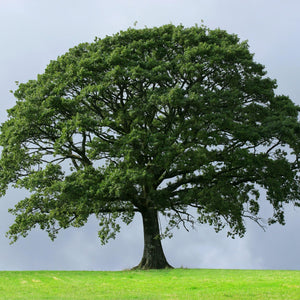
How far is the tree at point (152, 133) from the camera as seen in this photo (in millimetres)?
24188

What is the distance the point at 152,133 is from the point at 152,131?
1.82 meters

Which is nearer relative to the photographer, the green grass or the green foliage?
the green grass

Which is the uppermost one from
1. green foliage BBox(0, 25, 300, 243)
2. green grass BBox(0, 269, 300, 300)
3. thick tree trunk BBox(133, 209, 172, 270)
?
green foliage BBox(0, 25, 300, 243)

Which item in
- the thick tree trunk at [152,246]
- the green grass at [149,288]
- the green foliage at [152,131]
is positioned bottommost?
the green grass at [149,288]

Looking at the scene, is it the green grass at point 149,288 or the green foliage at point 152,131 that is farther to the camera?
the green foliage at point 152,131

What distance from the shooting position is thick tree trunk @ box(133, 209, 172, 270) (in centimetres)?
2683

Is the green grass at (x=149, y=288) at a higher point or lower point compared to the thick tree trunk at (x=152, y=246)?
lower

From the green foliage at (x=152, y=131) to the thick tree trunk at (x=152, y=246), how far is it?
69 centimetres

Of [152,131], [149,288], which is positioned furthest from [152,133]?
[149,288]

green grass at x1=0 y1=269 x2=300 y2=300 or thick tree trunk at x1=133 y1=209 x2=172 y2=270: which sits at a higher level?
thick tree trunk at x1=133 y1=209 x2=172 y2=270

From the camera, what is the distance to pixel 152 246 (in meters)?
27.0

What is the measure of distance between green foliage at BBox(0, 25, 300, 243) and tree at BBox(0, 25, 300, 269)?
68 mm

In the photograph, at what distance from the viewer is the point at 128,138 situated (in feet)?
77.9

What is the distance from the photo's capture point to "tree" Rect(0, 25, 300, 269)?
79.4ft
